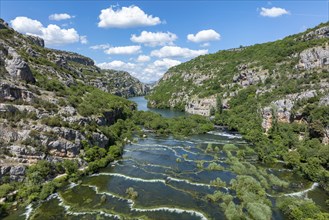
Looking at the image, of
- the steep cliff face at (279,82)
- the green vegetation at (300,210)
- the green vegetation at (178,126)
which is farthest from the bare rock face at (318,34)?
the green vegetation at (300,210)

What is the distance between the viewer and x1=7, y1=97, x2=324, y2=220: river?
151 ft

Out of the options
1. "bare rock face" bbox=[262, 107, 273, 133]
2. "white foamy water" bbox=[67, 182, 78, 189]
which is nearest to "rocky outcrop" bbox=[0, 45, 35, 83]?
"white foamy water" bbox=[67, 182, 78, 189]

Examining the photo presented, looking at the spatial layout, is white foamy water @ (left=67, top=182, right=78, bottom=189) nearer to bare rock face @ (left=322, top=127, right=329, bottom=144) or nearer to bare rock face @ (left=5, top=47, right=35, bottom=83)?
bare rock face @ (left=5, top=47, right=35, bottom=83)

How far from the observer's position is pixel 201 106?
556 feet

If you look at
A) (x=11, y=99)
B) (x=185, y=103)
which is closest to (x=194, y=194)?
(x=11, y=99)

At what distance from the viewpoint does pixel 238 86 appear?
162875mm

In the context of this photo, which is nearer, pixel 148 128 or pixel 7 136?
pixel 7 136

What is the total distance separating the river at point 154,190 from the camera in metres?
45.9

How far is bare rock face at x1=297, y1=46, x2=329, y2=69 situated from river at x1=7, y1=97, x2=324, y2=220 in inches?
2908

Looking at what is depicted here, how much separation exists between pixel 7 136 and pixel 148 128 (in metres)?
64.3

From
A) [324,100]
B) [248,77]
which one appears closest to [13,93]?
[324,100]

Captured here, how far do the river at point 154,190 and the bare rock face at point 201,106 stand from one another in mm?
79804

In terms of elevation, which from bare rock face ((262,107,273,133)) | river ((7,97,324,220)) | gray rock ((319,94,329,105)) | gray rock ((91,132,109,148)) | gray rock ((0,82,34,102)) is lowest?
river ((7,97,324,220))

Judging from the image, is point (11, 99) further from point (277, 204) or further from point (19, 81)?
point (277, 204)
